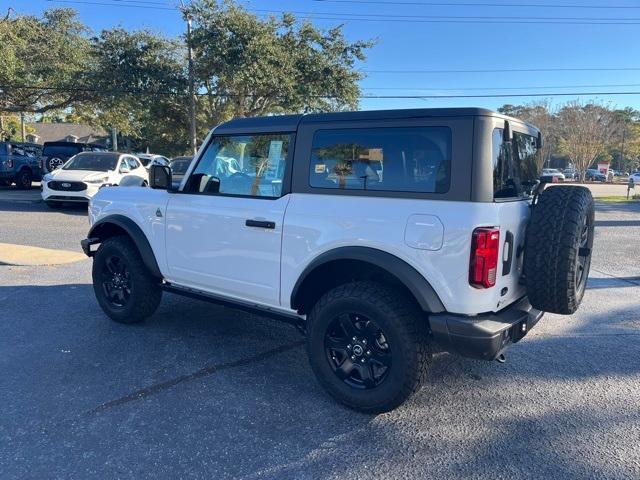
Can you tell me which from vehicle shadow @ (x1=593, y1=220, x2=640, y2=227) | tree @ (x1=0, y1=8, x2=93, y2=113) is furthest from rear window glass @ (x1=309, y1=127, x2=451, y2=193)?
tree @ (x1=0, y1=8, x2=93, y2=113)

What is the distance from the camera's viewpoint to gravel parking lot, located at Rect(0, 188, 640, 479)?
264 centimetres

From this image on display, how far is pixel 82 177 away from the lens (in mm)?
12695

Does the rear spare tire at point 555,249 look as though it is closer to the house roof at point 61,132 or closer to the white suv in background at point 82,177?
the white suv in background at point 82,177

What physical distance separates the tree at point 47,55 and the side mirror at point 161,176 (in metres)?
20.9

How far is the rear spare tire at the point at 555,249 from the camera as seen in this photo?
293 centimetres

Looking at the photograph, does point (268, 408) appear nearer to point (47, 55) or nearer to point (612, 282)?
point (612, 282)

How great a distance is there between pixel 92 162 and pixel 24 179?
7423 mm

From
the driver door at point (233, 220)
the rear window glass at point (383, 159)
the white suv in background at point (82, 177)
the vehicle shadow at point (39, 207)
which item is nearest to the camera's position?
the rear window glass at point (383, 159)

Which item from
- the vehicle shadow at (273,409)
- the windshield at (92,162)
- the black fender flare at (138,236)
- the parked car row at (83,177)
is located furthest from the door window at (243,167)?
the windshield at (92,162)

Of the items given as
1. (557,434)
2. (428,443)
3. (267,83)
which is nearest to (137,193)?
(428,443)

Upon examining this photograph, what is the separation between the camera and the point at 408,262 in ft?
9.51

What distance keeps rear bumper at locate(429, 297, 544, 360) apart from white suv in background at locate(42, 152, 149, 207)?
454 inches

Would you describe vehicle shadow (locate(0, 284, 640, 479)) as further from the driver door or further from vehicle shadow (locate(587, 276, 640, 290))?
vehicle shadow (locate(587, 276, 640, 290))

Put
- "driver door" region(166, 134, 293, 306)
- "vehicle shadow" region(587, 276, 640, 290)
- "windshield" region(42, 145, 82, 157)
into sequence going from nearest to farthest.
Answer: "driver door" region(166, 134, 293, 306) → "vehicle shadow" region(587, 276, 640, 290) → "windshield" region(42, 145, 82, 157)
